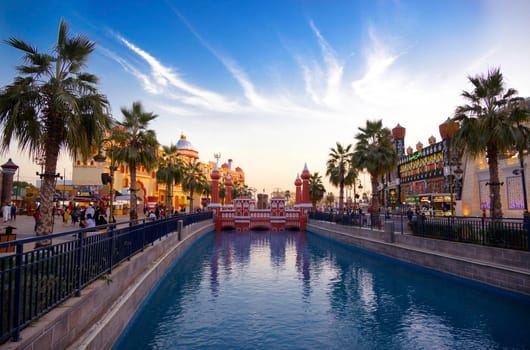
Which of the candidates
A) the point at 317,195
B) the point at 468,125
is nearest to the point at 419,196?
the point at 317,195

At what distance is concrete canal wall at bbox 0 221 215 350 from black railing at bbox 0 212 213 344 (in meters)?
0.15

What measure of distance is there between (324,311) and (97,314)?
20.1 ft

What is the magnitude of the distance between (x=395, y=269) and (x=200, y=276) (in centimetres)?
918

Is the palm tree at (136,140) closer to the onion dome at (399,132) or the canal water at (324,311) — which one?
the canal water at (324,311)

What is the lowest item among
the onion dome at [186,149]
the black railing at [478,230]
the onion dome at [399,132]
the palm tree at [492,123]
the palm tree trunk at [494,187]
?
the black railing at [478,230]

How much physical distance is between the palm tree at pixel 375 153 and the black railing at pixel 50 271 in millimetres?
20429

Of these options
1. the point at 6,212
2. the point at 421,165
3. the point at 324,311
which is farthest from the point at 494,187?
the point at 421,165

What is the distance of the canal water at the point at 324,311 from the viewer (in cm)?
748

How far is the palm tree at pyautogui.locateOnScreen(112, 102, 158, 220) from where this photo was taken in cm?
1988

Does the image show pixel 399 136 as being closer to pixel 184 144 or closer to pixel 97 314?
pixel 184 144

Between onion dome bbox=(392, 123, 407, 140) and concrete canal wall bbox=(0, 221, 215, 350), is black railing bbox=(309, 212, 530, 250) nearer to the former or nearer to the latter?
concrete canal wall bbox=(0, 221, 215, 350)

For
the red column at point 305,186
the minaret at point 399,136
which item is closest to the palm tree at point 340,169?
the red column at point 305,186

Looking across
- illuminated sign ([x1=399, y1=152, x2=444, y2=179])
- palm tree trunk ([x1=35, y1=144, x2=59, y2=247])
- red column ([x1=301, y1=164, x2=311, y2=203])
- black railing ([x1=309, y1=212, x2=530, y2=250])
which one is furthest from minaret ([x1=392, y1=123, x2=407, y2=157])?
palm tree trunk ([x1=35, y1=144, x2=59, y2=247])

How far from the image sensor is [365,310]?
9.84 meters
